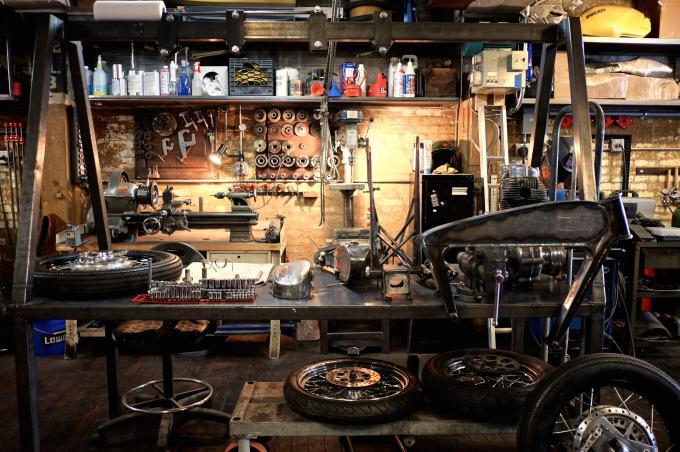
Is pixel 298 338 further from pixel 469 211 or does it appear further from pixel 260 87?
pixel 260 87

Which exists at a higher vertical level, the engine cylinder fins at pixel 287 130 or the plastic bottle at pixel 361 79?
the plastic bottle at pixel 361 79

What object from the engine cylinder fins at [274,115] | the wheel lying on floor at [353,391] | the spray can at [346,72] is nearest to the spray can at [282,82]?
the engine cylinder fins at [274,115]

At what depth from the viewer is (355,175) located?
5.79 m

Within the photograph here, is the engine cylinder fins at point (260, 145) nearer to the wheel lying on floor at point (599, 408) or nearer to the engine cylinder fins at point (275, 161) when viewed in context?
the engine cylinder fins at point (275, 161)

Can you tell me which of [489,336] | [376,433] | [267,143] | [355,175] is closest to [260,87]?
[267,143]

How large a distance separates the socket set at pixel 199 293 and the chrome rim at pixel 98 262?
266mm

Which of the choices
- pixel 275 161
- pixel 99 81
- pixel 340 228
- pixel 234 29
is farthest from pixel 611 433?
pixel 99 81


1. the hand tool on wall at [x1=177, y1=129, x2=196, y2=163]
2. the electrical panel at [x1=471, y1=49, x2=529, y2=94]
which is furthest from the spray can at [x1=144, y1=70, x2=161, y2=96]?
the electrical panel at [x1=471, y1=49, x2=529, y2=94]

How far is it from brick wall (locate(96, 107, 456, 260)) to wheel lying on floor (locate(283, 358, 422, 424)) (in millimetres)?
3249

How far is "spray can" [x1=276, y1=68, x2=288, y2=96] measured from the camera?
524 centimetres

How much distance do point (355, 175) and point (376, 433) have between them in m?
3.92

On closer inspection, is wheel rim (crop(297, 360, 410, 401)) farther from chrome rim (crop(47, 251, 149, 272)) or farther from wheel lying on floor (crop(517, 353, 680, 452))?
chrome rim (crop(47, 251, 149, 272))

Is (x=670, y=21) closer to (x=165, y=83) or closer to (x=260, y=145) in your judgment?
(x=260, y=145)

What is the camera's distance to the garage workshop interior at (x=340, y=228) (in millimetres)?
2088
